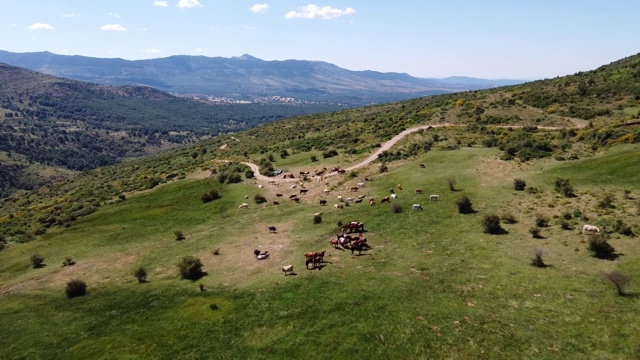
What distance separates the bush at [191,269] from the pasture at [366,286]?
37.0 inches

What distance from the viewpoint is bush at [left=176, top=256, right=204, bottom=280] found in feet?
114

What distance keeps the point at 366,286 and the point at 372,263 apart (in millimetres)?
4233

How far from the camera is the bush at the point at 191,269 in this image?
34.7 m

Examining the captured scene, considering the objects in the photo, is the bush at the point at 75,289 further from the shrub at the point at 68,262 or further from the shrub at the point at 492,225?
the shrub at the point at 492,225

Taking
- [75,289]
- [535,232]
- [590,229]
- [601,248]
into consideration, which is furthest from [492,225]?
[75,289]

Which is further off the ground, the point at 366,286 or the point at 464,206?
the point at 464,206

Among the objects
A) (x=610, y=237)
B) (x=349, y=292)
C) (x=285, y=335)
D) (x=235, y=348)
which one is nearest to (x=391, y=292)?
(x=349, y=292)

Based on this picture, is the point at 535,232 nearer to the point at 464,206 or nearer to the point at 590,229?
the point at 590,229

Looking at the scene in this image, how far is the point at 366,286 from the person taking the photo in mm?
28016

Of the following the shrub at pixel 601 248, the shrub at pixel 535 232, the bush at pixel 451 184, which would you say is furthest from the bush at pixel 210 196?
the shrub at pixel 601 248

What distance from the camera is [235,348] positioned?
2334 centimetres

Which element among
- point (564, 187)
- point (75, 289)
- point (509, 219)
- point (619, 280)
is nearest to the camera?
point (619, 280)

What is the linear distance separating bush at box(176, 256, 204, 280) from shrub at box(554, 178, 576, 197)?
118 feet

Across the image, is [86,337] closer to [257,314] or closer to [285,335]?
[257,314]
